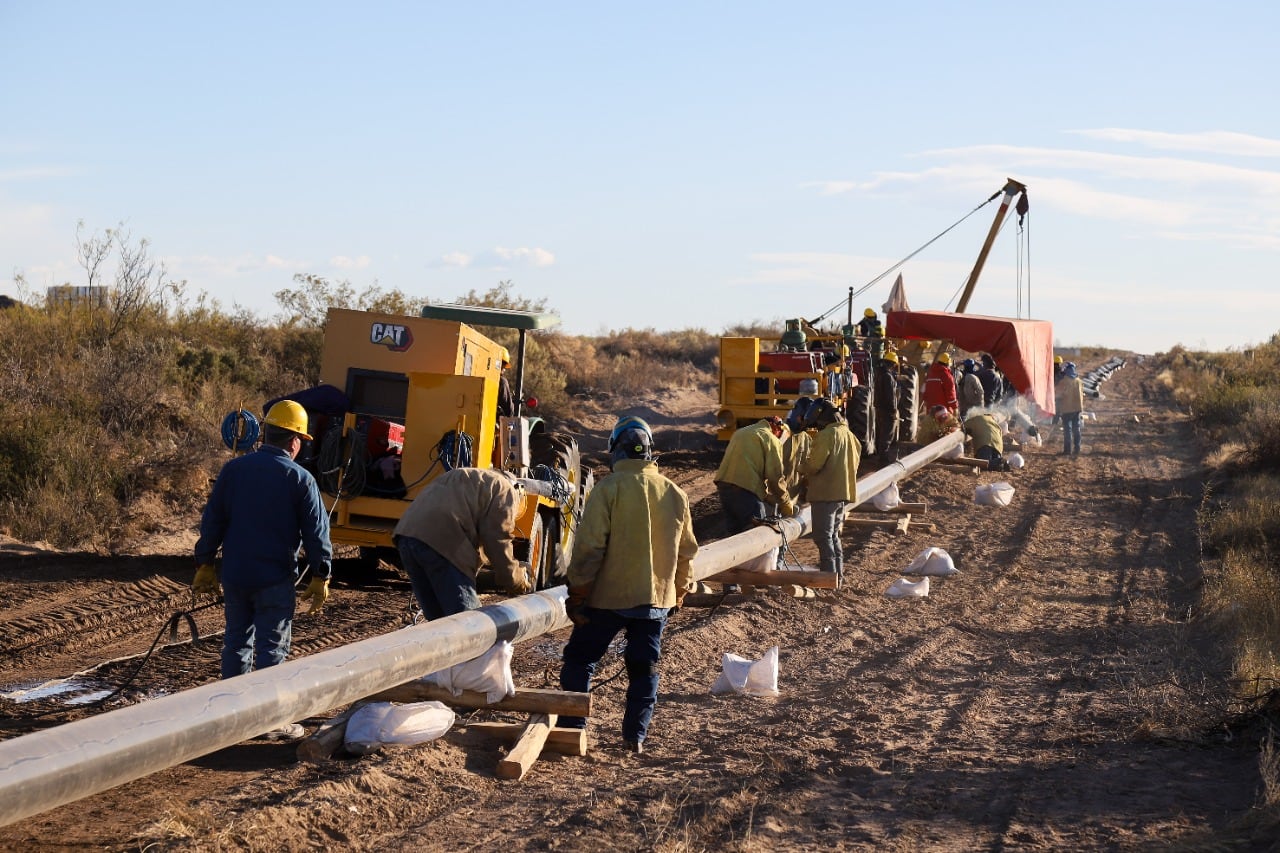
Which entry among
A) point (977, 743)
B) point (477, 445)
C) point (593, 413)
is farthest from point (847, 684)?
point (593, 413)

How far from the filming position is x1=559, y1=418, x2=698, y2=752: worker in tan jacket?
699 centimetres

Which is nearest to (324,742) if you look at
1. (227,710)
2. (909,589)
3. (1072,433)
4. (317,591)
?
(317,591)

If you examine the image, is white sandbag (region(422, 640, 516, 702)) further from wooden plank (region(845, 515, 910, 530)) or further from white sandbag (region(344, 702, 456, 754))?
wooden plank (region(845, 515, 910, 530))

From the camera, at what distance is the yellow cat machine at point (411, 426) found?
10922 millimetres

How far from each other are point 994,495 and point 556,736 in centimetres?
1282

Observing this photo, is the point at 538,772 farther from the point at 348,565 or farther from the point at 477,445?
the point at 348,565

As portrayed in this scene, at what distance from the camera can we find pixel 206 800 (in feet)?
19.2

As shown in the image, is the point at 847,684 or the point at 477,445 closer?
the point at 847,684

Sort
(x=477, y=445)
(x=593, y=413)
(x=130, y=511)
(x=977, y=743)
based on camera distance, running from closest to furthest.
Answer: (x=977, y=743) < (x=477, y=445) < (x=130, y=511) < (x=593, y=413)

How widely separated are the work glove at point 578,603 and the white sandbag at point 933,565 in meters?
6.94

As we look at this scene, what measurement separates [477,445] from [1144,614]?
5.74m

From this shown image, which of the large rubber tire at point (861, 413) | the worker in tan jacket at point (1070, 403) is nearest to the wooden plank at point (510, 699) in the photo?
the large rubber tire at point (861, 413)

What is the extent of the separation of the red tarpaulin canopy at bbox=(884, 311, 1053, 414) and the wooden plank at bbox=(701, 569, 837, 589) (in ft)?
41.3

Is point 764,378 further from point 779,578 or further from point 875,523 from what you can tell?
point 779,578
